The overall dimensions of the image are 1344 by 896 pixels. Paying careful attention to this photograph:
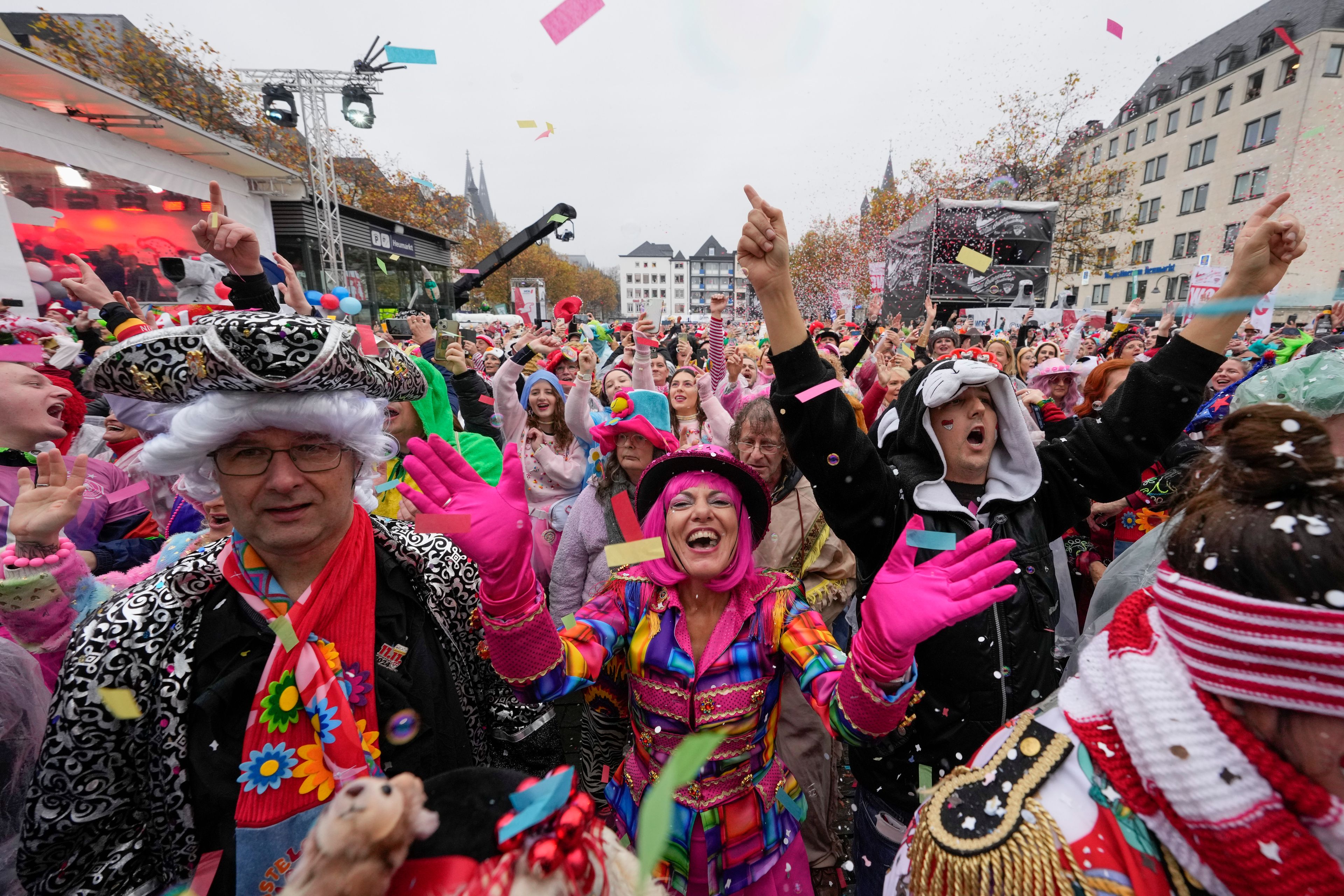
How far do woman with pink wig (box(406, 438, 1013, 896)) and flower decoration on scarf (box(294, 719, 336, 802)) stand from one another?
0.47 metres

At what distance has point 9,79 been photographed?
8844mm

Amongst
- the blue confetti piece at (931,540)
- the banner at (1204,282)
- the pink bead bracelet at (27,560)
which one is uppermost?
the banner at (1204,282)

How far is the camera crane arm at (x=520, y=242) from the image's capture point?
595 inches

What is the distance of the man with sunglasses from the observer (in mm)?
2662

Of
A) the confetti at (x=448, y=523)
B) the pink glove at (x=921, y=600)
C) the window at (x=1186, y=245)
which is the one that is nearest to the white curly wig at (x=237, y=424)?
the confetti at (x=448, y=523)

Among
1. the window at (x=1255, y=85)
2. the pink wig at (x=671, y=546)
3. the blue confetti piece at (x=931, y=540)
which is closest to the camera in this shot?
the blue confetti piece at (x=931, y=540)

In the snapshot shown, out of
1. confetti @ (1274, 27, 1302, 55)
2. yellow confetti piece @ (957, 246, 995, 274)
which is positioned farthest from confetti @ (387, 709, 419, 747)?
confetti @ (1274, 27, 1302, 55)

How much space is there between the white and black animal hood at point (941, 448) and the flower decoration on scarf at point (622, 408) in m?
1.59

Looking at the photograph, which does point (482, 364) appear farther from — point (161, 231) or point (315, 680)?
point (161, 231)

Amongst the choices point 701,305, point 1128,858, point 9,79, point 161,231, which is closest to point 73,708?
point 1128,858

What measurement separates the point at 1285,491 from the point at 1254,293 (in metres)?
1.44

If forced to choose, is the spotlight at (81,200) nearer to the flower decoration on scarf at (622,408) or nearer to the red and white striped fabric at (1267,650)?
the flower decoration on scarf at (622,408)

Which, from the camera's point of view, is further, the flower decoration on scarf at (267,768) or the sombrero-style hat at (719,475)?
the sombrero-style hat at (719,475)

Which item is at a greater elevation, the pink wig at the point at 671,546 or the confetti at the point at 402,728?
the pink wig at the point at 671,546
